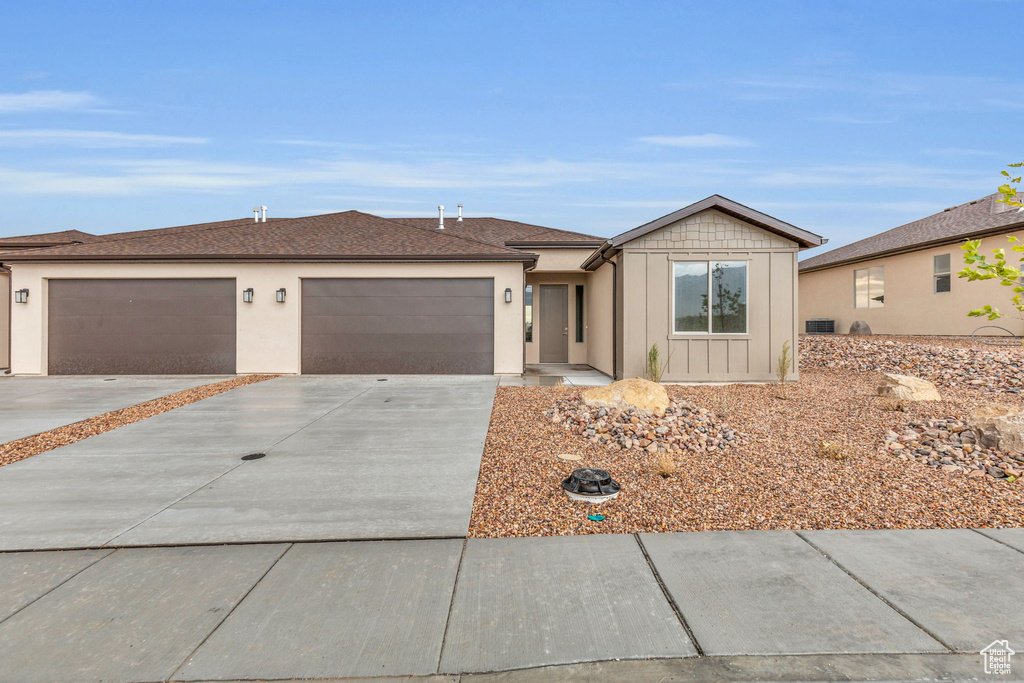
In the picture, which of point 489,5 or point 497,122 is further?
point 497,122

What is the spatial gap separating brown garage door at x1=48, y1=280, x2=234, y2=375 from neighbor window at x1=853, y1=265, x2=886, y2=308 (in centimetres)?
1971

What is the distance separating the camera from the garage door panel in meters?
11.6

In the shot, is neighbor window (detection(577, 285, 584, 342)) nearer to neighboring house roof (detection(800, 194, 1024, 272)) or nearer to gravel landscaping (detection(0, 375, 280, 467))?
gravel landscaping (detection(0, 375, 280, 467))

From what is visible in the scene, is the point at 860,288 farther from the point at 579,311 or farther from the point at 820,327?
the point at 579,311

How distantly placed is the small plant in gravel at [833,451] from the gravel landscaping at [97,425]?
805 centimetres

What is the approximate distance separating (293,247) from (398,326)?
331 cm

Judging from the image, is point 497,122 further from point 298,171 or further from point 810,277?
point 810,277

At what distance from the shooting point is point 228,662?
6.48ft

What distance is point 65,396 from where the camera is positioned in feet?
28.2

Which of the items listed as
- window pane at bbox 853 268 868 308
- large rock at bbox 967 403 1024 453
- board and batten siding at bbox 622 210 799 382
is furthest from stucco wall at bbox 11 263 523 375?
window pane at bbox 853 268 868 308

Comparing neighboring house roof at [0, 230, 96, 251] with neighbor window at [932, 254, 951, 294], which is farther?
neighboring house roof at [0, 230, 96, 251]

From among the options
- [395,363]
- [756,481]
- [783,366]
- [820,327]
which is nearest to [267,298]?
[395,363]

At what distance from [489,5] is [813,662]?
56.2 ft

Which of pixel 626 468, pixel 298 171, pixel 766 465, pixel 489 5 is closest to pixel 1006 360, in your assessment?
pixel 766 465
